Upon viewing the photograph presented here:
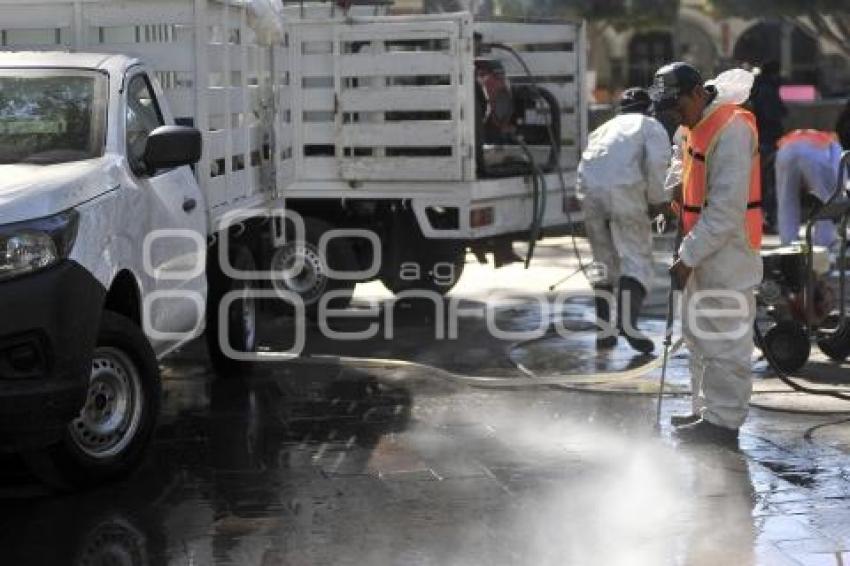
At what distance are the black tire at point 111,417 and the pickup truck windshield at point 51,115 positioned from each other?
883 mm

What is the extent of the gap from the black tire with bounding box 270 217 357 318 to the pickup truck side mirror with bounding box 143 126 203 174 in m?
4.42

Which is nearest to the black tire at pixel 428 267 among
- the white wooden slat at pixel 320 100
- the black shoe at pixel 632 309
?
the white wooden slat at pixel 320 100

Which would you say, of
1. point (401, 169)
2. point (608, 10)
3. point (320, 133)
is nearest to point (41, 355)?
point (401, 169)

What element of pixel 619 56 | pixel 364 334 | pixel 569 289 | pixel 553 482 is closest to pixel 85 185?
pixel 553 482

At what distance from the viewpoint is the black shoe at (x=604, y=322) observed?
970cm

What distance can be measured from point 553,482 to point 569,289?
644 centimetres

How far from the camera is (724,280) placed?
6.78 meters

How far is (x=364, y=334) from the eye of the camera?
1053 centimetres

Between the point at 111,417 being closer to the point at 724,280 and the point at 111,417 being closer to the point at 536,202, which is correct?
the point at 724,280

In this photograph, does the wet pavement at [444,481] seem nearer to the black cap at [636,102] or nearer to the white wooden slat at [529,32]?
the black cap at [636,102]

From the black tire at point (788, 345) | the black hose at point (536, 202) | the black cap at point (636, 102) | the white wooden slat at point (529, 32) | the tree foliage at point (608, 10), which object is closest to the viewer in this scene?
the black tire at point (788, 345)

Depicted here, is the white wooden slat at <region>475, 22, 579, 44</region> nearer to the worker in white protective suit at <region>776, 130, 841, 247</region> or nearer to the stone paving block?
the worker in white protective suit at <region>776, 130, 841, 247</region>

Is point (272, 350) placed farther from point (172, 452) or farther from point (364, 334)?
point (172, 452)

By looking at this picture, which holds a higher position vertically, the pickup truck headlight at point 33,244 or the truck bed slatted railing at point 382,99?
the truck bed slatted railing at point 382,99
